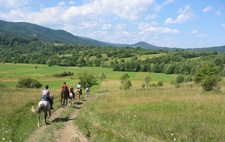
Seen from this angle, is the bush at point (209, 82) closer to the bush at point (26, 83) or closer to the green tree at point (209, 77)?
the green tree at point (209, 77)

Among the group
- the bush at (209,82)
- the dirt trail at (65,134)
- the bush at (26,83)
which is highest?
the bush at (209,82)

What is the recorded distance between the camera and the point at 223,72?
87250 mm

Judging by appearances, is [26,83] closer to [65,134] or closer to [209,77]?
[65,134]

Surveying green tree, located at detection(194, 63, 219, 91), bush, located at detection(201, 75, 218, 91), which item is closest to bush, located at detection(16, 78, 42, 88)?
green tree, located at detection(194, 63, 219, 91)

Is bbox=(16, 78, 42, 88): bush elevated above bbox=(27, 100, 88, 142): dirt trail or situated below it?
below

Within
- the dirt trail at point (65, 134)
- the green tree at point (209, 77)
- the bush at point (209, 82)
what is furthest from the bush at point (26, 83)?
the bush at point (209, 82)

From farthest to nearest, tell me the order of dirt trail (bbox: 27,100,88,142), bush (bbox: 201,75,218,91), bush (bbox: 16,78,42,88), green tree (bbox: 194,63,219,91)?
bush (bbox: 16,78,42,88), green tree (bbox: 194,63,219,91), bush (bbox: 201,75,218,91), dirt trail (bbox: 27,100,88,142)

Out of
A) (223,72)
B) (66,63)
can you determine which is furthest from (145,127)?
(66,63)

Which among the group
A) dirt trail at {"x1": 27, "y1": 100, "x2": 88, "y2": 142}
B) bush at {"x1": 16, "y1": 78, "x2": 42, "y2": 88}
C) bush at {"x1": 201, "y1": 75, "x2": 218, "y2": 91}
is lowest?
Result: bush at {"x1": 16, "y1": 78, "x2": 42, "y2": 88}

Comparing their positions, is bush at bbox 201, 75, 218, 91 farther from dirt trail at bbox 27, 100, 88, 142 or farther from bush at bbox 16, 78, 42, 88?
bush at bbox 16, 78, 42, 88

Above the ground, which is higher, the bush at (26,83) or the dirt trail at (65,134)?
the dirt trail at (65,134)

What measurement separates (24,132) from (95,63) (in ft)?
501

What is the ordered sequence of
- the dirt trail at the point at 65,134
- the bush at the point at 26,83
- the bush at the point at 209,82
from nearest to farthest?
1. the dirt trail at the point at 65,134
2. the bush at the point at 209,82
3. the bush at the point at 26,83

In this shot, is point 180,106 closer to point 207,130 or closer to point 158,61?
point 207,130
